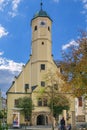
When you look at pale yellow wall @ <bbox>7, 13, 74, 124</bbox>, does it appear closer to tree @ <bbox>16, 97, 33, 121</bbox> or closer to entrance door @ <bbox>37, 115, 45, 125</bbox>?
tree @ <bbox>16, 97, 33, 121</bbox>

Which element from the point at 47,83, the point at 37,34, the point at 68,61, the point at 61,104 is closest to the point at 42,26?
the point at 37,34

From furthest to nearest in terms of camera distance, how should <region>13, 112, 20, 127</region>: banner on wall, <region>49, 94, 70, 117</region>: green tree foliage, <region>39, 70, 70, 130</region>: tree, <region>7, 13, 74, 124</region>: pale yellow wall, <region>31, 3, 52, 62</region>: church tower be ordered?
1. <region>31, 3, 52, 62</region>: church tower
2. <region>7, 13, 74, 124</region>: pale yellow wall
3. <region>49, 94, 70, 117</region>: green tree foliage
4. <region>39, 70, 70, 130</region>: tree
5. <region>13, 112, 20, 127</region>: banner on wall

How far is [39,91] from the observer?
7856 cm

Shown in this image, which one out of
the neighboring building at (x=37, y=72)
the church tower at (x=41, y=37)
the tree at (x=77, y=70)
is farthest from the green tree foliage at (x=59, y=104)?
the tree at (x=77, y=70)

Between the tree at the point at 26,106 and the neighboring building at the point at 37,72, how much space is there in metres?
1.17

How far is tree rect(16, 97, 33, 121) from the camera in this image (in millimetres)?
79375

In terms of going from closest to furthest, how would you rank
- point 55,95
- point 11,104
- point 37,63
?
point 55,95 → point 11,104 → point 37,63

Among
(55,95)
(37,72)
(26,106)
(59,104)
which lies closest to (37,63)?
(37,72)

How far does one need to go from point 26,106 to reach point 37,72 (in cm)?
986

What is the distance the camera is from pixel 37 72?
85.1m

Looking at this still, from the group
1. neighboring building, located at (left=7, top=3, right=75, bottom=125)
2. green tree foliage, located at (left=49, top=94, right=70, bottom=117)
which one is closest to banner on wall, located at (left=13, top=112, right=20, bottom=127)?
green tree foliage, located at (left=49, top=94, right=70, bottom=117)

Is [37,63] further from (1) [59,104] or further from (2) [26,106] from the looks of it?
(1) [59,104]

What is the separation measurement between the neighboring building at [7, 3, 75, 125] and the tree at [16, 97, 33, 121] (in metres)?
1.17

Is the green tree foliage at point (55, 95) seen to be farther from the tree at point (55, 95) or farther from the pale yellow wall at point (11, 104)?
the pale yellow wall at point (11, 104)
